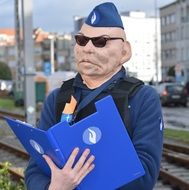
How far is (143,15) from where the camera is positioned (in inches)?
4523

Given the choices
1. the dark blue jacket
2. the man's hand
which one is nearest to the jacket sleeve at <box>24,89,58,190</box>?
the dark blue jacket

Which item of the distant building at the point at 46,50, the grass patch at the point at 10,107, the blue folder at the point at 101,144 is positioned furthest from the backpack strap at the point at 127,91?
the distant building at the point at 46,50

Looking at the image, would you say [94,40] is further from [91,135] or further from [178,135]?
[178,135]

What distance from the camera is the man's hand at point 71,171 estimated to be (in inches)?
88.0

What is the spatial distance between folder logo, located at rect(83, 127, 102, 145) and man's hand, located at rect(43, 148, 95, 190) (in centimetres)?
4

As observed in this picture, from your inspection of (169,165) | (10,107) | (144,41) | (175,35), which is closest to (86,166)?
(169,165)

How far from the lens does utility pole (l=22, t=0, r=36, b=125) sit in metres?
16.8

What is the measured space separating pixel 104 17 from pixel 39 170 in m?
0.71

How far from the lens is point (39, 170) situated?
2529 mm

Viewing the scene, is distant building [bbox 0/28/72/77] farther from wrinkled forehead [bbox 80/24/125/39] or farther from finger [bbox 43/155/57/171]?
finger [bbox 43/155/57/171]

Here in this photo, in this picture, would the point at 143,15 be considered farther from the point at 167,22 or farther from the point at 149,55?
the point at 149,55

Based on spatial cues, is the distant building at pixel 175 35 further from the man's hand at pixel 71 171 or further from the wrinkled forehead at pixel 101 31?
the man's hand at pixel 71 171

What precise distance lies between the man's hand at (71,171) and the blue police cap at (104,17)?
619mm

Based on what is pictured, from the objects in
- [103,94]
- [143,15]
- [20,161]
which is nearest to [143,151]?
[103,94]
